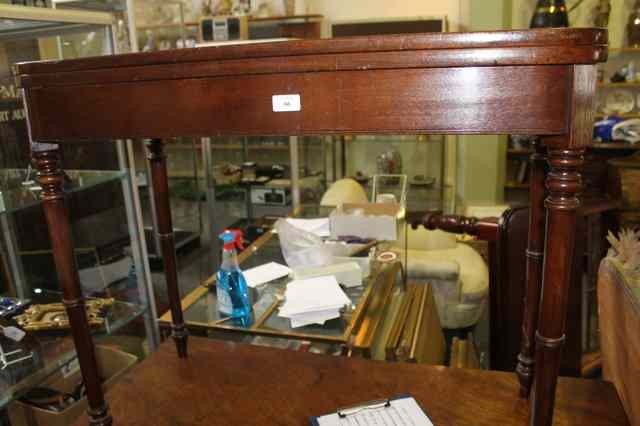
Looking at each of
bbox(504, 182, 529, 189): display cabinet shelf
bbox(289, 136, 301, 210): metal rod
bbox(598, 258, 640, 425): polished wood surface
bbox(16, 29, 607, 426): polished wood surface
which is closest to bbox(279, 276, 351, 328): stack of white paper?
bbox(598, 258, 640, 425): polished wood surface

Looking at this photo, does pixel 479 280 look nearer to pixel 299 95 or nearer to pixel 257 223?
pixel 257 223

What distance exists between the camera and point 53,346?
132 cm

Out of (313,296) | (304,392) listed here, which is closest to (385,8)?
(313,296)

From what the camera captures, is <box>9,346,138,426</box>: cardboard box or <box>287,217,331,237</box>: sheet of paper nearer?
<box>9,346,138,426</box>: cardboard box

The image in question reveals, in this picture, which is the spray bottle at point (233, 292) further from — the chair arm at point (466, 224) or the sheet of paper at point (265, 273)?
the chair arm at point (466, 224)

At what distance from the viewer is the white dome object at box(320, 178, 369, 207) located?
98.3 inches

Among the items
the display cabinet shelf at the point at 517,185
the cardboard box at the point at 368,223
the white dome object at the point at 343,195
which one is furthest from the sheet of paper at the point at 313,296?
the display cabinet shelf at the point at 517,185

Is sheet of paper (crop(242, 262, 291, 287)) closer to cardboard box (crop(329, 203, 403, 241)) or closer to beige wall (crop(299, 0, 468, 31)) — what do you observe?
cardboard box (crop(329, 203, 403, 241))

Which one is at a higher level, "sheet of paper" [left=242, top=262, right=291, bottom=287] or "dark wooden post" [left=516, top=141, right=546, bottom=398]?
"dark wooden post" [left=516, top=141, right=546, bottom=398]

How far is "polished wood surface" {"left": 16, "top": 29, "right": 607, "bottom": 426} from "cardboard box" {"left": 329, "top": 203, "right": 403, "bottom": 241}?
116 centimetres

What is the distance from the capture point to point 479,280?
233 cm

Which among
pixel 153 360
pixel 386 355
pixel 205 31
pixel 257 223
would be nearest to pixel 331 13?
pixel 205 31

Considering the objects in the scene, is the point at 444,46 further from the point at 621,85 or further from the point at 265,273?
the point at 621,85

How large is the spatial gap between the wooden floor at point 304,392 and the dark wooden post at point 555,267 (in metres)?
0.26
